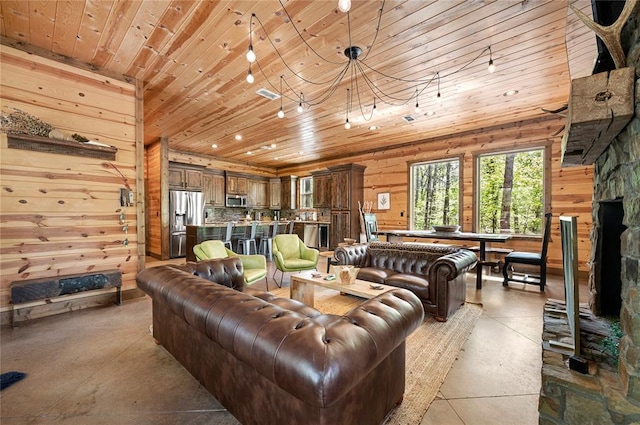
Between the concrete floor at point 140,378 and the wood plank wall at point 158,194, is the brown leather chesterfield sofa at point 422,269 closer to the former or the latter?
the concrete floor at point 140,378

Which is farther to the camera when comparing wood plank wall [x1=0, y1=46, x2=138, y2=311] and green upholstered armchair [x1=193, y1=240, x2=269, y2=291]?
green upholstered armchair [x1=193, y1=240, x2=269, y2=291]

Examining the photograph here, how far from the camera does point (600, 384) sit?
50.5 inches

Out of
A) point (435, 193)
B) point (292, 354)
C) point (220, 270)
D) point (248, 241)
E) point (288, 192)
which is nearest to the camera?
point (292, 354)

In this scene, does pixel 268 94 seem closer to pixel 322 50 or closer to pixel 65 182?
pixel 322 50

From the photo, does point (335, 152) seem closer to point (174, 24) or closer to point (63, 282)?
point (174, 24)

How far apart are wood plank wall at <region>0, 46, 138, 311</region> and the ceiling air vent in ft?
5.78

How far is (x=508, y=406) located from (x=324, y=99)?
4173mm

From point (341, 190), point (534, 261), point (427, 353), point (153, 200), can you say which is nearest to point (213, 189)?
point (153, 200)

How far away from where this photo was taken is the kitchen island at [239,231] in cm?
646

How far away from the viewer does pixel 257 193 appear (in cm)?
989

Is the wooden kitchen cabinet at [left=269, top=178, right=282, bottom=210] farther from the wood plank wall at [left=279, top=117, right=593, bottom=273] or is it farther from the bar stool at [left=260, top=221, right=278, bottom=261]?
the wood plank wall at [left=279, top=117, right=593, bottom=273]

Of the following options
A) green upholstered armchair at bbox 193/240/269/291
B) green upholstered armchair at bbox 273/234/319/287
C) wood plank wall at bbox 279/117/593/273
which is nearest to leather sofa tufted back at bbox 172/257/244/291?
green upholstered armchair at bbox 193/240/269/291

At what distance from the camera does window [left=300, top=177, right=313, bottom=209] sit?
31.9 feet

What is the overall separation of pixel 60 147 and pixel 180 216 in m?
4.24
